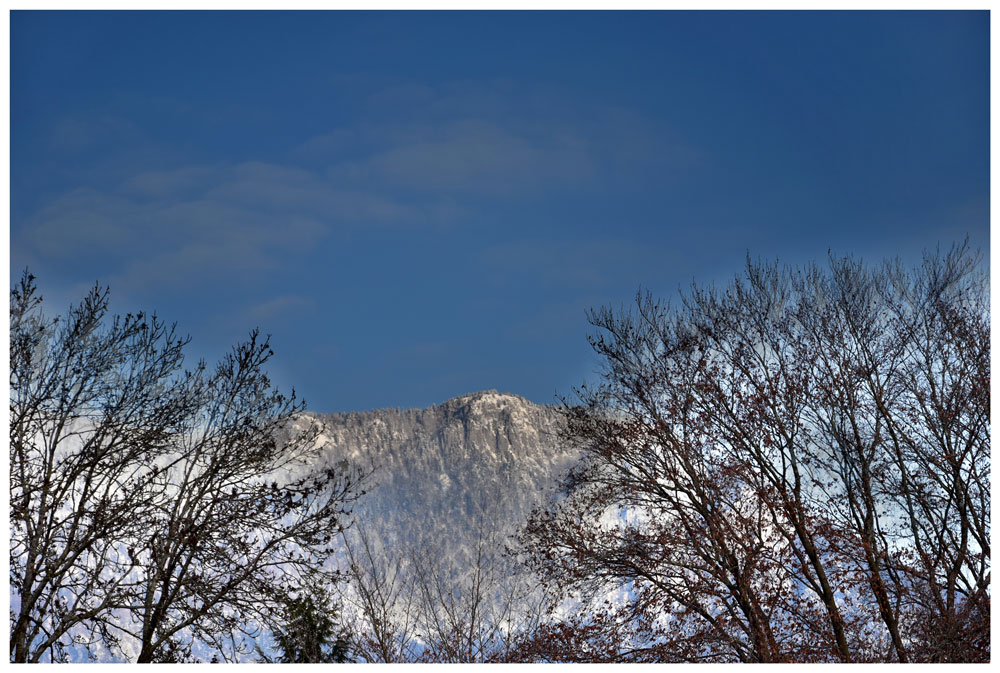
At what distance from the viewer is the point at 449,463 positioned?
18031 mm

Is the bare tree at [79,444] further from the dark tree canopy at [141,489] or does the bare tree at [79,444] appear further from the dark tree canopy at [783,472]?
the dark tree canopy at [783,472]

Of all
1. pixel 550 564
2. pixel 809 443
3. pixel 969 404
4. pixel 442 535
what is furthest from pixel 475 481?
pixel 969 404

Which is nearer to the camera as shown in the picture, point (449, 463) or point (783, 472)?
point (783, 472)

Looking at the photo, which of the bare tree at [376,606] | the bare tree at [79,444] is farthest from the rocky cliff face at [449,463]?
the bare tree at [79,444]

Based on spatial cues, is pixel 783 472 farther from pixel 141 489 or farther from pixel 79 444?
pixel 79 444

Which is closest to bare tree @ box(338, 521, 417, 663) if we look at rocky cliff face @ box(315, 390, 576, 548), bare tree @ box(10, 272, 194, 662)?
rocky cliff face @ box(315, 390, 576, 548)

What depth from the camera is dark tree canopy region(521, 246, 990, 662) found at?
8.89 metres

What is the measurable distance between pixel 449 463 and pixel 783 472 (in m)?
9.45

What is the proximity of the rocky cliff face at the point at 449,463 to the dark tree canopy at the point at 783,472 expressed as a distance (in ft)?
14.4

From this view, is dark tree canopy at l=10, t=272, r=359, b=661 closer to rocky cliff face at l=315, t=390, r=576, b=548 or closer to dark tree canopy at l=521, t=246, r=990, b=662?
dark tree canopy at l=521, t=246, r=990, b=662

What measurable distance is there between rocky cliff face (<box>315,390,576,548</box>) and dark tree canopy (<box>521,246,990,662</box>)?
4.39m

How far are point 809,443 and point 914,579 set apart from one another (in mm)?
1782

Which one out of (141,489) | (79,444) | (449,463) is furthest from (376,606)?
(79,444)

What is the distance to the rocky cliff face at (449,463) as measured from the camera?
15219 mm
